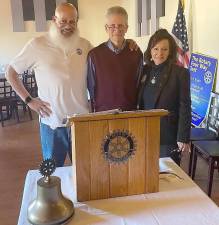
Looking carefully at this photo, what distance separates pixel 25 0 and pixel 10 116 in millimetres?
2474

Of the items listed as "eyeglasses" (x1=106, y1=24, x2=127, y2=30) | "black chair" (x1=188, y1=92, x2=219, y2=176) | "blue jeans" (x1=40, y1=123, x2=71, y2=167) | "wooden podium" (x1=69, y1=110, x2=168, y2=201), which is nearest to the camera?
"wooden podium" (x1=69, y1=110, x2=168, y2=201)

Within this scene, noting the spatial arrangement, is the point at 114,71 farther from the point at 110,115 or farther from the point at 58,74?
the point at 110,115

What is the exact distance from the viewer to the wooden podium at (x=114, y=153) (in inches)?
44.9

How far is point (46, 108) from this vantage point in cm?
178

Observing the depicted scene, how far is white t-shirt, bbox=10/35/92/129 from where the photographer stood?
1.83m

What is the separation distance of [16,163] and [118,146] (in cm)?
281

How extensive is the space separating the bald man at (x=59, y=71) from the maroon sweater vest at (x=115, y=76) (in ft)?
0.42

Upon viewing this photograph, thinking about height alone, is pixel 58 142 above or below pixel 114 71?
below

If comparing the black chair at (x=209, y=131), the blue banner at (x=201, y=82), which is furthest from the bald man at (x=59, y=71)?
the blue banner at (x=201, y=82)

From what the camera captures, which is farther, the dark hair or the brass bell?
the dark hair

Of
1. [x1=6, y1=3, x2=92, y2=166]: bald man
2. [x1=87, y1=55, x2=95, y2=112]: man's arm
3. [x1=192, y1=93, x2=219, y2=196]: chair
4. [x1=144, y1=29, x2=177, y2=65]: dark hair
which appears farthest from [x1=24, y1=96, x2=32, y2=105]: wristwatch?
[x1=192, y1=93, x2=219, y2=196]: chair

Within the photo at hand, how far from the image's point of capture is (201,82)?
343cm

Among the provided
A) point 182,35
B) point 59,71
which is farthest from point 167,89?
point 182,35

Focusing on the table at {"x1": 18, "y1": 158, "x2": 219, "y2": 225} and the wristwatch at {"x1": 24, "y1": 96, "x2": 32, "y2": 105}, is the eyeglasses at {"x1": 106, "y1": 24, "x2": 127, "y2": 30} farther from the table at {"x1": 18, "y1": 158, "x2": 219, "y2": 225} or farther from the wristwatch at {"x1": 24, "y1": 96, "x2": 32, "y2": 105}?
the table at {"x1": 18, "y1": 158, "x2": 219, "y2": 225}
